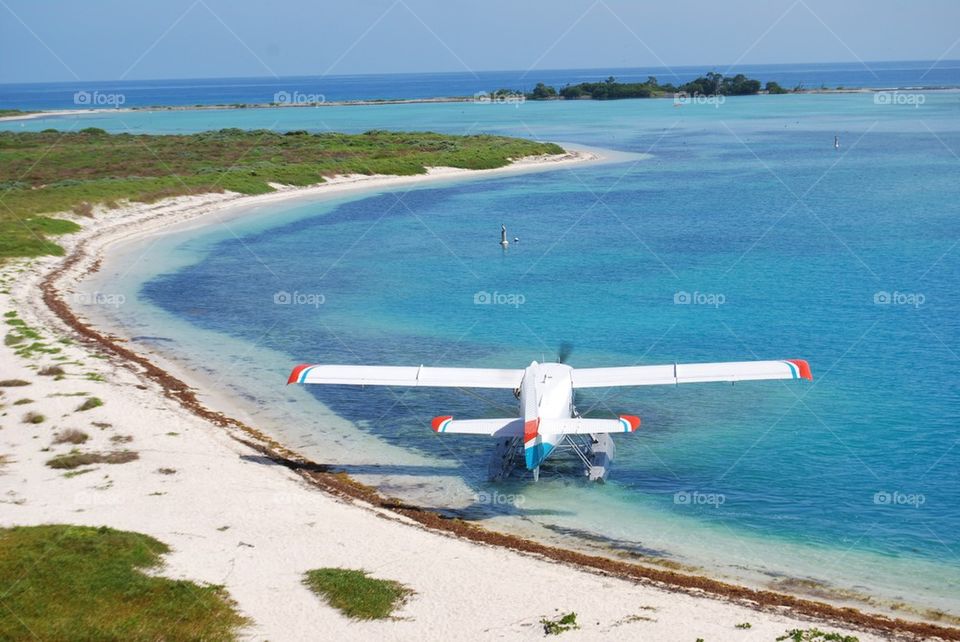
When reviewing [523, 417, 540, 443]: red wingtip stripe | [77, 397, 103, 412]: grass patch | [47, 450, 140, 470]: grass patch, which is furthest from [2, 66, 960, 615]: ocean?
[47, 450, 140, 470]: grass patch

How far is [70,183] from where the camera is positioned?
82.9 m

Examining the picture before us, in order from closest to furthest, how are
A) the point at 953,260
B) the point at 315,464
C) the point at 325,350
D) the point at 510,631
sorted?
the point at 510,631 → the point at 315,464 → the point at 325,350 → the point at 953,260

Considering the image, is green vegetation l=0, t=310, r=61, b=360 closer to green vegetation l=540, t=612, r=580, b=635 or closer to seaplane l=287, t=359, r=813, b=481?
seaplane l=287, t=359, r=813, b=481

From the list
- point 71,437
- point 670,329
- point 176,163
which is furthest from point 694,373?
point 176,163

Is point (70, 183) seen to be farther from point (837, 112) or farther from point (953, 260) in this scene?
point (837, 112)

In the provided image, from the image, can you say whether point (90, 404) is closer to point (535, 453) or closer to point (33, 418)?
point (33, 418)

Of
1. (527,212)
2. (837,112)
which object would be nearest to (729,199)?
(527,212)

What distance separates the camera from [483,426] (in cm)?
2588

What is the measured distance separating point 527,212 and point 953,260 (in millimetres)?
36876

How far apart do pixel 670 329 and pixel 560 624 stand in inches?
1080

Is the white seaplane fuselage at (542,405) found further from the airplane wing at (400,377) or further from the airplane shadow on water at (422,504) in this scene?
the airplane shadow on water at (422,504)

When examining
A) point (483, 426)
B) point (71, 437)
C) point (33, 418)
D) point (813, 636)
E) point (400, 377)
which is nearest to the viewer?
point (813, 636)

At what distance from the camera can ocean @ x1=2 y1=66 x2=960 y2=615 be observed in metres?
24.7

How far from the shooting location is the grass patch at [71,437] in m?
28.3
